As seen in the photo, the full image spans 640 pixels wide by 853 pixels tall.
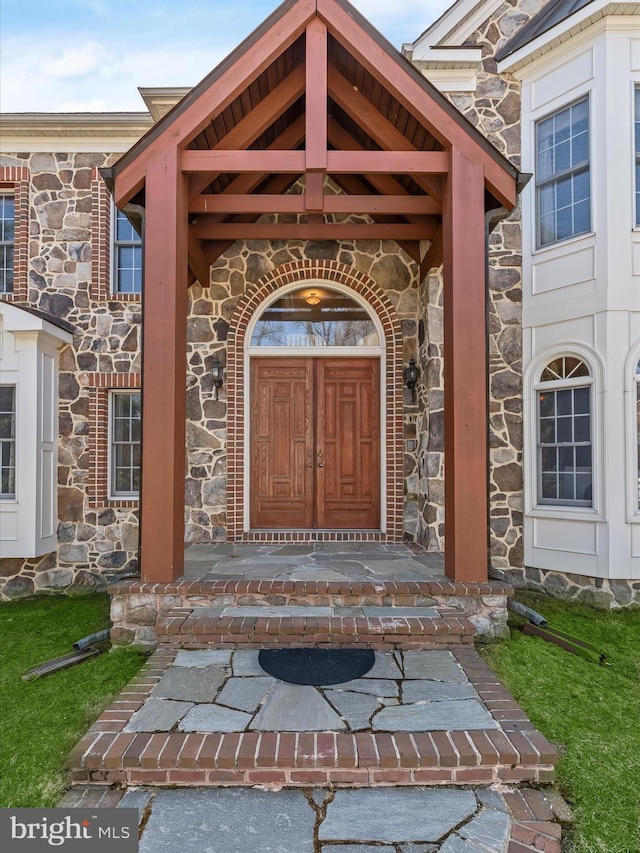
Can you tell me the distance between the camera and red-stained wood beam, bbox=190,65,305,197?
15.6 ft

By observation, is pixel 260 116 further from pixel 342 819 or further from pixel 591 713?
pixel 591 713

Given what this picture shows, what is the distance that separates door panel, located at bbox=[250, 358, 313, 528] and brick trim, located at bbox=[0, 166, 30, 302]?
343 centimetres

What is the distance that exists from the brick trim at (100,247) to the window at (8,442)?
1673 millimetres

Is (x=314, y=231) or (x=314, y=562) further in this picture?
(x=314, y=231)

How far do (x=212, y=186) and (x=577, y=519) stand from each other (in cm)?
549

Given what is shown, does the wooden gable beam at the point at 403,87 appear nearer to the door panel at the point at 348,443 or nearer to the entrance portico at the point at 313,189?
the entrance portico at the point at 313,189

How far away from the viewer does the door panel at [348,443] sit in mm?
6734

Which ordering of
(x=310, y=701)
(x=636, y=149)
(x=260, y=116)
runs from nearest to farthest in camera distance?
1. (x=310, y=701)
2. (x=260, y=116)
3. (x=636, y=149)

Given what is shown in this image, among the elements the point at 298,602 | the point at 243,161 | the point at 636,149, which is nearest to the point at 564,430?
the point at 636,149

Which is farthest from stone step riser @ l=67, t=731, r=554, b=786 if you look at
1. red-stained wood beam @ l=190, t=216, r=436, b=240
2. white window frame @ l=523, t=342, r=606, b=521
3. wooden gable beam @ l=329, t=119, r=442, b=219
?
wooden gable beam @ l=329, t=119, r=442, b=219

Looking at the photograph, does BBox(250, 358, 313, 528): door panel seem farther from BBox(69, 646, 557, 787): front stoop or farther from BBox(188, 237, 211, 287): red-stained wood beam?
BBox(69, 646, 557, 787): front stoop

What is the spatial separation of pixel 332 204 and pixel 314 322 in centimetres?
211

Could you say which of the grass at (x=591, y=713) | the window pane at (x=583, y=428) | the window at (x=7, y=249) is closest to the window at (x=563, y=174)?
the window pane at (x=583, y=428)

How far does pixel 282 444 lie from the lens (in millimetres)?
6797
